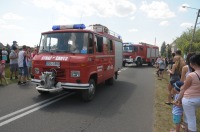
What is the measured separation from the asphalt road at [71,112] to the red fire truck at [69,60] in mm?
586

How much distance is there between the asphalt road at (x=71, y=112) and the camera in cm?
556

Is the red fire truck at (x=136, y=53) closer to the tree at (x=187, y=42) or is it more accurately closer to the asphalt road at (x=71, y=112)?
the asphalt road at (x=71, y=112)

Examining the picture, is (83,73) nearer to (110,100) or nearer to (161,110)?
(110,100)

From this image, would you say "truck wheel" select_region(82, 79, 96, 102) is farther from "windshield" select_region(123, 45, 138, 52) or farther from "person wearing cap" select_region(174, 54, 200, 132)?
"windshield" select_region(123, 45, 138, 52)

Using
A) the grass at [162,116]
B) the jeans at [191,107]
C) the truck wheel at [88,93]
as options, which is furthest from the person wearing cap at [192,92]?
the truck wheel at [88,93]

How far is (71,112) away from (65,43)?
2.59 metres

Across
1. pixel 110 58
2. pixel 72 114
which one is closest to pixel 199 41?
pixel 110 58

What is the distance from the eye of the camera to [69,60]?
24.7 feet

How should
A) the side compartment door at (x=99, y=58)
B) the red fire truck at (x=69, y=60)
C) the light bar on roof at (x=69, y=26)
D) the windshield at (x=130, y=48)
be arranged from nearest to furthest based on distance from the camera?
the red fire truck at (x=69, y=60), the light bar on roof at (x=69, y=26), the side compartment door at (x=99, y=58), the windshield at (x=130, y=48)

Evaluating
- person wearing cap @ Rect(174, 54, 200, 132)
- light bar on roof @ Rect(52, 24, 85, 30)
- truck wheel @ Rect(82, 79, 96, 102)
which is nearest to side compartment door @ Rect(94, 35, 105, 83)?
light bar on roof @ Rect(52, 24, 85, 30)

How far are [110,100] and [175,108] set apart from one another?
3833 mm

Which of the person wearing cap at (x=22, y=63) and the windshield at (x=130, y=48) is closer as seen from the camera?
Answer: the person wearing cap at (x=22, y=63)

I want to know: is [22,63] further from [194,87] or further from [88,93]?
[194,87]

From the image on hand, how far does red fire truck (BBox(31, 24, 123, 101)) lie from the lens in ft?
24.8
